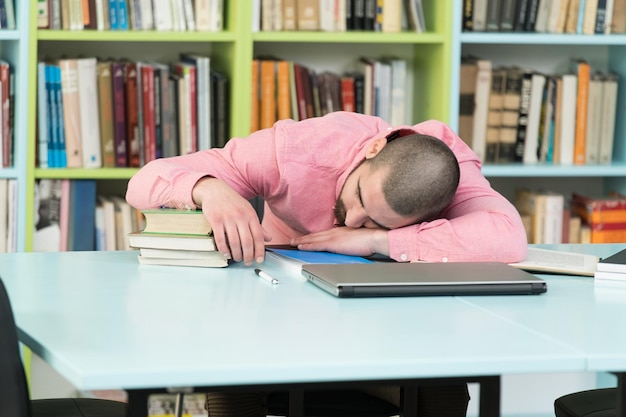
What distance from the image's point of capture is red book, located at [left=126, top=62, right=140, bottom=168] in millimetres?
2939

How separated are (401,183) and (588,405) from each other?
1.82 feet

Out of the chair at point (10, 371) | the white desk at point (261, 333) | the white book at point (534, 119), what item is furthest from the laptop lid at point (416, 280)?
the white book at point (534, 119)

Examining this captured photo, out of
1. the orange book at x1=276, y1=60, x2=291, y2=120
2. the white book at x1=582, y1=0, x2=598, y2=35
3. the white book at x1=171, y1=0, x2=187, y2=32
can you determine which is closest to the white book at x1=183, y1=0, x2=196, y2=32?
the white book at x1=171, y1=0, x2=187, y2=32

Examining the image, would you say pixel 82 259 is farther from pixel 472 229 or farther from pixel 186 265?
pixel 472 229

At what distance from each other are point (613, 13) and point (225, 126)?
1.25 m

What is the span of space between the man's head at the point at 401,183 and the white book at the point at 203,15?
1.24 m

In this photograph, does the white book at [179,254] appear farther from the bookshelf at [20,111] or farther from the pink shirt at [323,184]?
the bookshelf at [20,111]

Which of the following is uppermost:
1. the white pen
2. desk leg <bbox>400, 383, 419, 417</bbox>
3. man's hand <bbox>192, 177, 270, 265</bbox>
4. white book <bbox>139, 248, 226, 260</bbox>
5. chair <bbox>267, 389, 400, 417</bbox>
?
man's hand <bbox>192, 177, 270, 265</bbox>

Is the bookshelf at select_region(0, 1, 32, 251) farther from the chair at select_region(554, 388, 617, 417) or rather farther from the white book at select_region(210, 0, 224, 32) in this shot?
the chair at select_region(554, 388, 617, 417)

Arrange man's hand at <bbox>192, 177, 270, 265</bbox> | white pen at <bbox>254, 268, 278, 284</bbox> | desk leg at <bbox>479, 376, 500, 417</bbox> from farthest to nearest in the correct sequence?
1. man's hand at <bbox>192, 177, 270, 265</bbox>
2. white pen at <bbox>254, 268, 278, 284</bbox>
3. desk leg at <bbox>479, 376, 500, 417</bbox>

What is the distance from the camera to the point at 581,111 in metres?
3.19

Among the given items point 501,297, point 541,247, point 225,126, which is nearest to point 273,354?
point 501,297

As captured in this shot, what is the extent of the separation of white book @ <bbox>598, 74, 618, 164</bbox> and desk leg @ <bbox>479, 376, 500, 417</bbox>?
203 centimetres

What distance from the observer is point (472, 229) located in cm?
184
